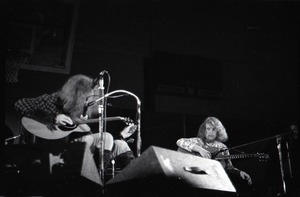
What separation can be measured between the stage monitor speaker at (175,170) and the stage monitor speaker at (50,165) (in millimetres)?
195

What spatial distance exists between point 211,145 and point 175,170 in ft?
9.73

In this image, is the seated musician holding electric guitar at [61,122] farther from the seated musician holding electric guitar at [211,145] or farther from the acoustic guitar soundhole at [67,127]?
the seated musician holding electric guitar at [211,145]

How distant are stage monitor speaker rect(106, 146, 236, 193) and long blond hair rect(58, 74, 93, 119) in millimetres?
2064

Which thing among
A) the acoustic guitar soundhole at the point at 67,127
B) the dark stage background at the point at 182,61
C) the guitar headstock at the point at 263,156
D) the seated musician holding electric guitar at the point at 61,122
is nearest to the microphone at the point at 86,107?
the seated musician holding electric guitar at the point at 61,122

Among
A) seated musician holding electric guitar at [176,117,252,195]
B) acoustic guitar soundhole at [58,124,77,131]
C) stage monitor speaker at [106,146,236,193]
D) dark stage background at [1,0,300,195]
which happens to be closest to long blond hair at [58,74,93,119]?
acoustic guitar soundhole at [58,124,77,131]

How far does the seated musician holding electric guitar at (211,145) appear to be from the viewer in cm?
454

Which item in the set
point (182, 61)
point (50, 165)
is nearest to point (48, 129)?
point (50, 165)

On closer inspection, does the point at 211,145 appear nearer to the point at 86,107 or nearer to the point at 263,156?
the point at 263,156

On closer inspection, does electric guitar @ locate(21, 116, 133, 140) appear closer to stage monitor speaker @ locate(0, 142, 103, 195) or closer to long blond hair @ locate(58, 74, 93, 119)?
long blond hair @ locate(58, 74, 93, 119)

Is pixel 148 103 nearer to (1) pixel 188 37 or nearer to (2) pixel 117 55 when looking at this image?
(2) pixel 117 55

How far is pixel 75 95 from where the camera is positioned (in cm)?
436

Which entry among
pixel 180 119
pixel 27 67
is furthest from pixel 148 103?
pixel 27 67

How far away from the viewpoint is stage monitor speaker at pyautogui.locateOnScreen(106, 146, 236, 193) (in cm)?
210

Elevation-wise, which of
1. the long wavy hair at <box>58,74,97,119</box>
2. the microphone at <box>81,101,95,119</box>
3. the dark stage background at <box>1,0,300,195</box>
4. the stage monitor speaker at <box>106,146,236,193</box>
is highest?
the dark stage background at <box>1,0,300,195</box>
